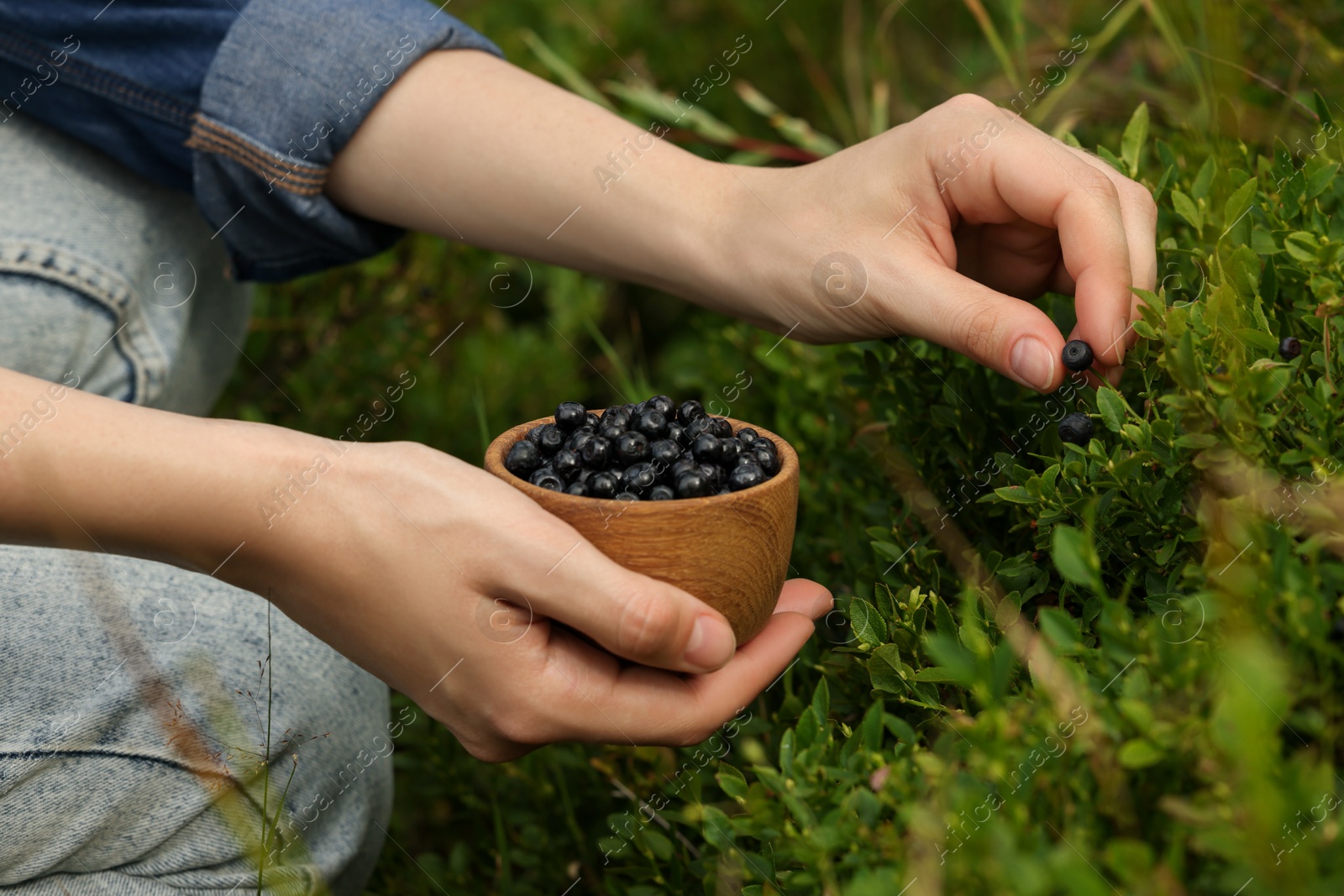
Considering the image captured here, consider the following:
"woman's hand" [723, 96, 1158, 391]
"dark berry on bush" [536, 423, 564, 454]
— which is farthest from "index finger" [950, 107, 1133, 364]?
"dark berry on bush" [536, 423, 564, 454]

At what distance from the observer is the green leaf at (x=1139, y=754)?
1.82ft

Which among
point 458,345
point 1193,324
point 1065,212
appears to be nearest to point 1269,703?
point 1193,324

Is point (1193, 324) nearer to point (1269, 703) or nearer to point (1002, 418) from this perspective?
point (1002, 418)

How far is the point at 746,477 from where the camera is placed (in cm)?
93

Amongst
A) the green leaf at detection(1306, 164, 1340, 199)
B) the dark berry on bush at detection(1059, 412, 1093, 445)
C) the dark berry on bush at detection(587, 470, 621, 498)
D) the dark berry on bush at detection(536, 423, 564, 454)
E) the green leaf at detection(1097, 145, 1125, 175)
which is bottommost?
the dark berry on bush at detection(536, 423, 564, 454)

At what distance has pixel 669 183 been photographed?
134 cm

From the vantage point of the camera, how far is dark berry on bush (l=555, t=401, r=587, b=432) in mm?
1045

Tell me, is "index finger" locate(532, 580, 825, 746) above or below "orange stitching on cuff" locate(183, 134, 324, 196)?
below

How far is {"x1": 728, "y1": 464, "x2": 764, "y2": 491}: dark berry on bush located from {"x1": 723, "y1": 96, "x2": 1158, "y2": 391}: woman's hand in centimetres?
26

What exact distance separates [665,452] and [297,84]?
84cm

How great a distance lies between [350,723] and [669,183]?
788mm

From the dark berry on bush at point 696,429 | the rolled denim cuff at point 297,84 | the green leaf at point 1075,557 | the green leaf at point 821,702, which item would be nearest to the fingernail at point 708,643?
the green leaf at point 821,702

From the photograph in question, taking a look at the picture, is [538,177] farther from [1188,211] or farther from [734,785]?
[734,785]

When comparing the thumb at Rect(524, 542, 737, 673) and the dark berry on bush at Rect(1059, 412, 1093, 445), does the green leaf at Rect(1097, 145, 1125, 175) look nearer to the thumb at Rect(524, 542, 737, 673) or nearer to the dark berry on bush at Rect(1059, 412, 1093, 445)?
the dark berry on bush at Rect(1059, 412, 1093, 445)
